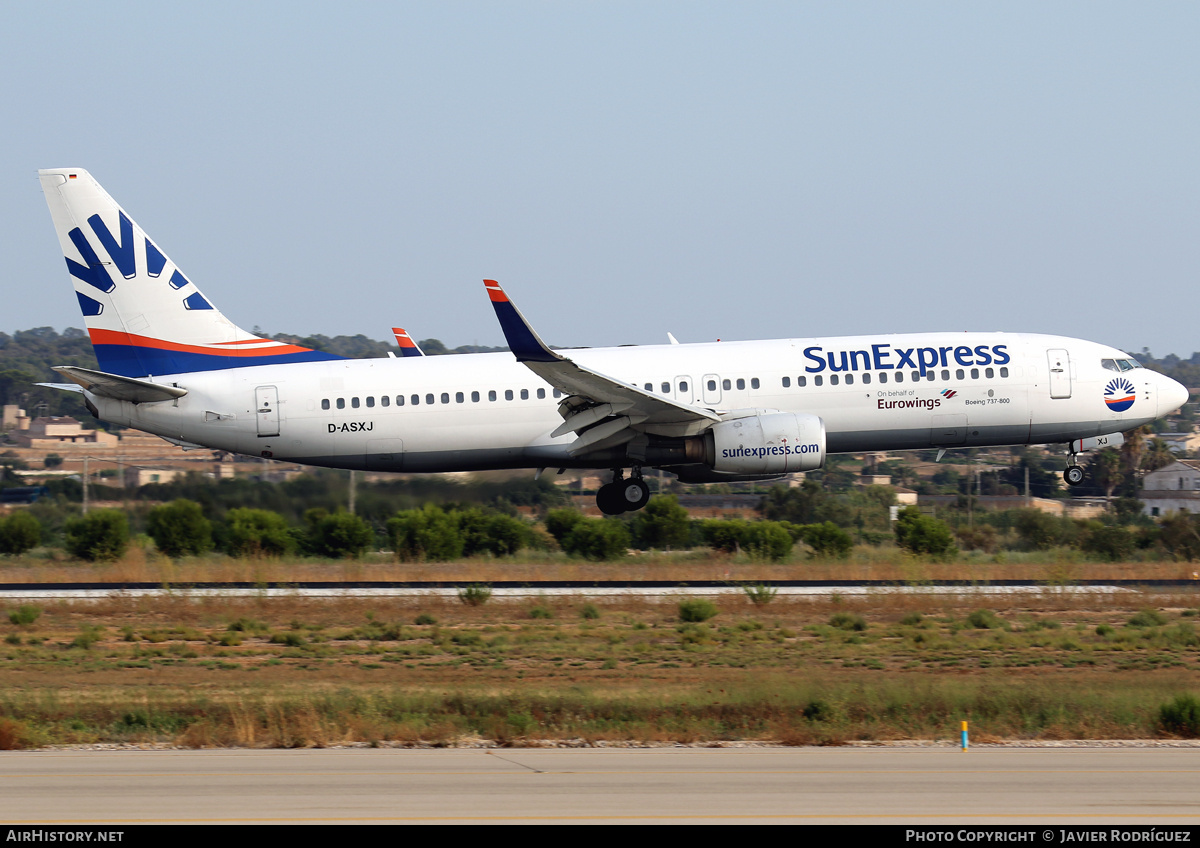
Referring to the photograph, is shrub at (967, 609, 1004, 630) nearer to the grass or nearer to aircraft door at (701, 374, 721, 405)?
the grass

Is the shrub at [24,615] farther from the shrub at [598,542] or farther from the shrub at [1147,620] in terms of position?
the shrub at [1147,620]

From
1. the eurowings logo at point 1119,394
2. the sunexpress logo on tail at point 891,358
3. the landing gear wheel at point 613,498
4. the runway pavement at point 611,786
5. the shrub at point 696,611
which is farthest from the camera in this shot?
the eurowings logo at point 1119,394

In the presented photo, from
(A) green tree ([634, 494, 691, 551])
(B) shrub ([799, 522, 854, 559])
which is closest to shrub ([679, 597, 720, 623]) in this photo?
(B) shrub ([799, 522, 854, 559])

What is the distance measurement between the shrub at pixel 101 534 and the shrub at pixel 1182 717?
2964 cm

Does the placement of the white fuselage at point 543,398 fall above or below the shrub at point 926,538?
above

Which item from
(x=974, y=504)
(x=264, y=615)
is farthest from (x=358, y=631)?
(x=974, y=504)

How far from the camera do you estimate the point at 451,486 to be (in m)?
32.1

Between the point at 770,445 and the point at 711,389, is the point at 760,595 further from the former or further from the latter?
the point at 711,389

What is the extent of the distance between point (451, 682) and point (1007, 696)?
26.4ft

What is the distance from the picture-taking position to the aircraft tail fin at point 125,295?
2978 cm

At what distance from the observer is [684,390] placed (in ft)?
98.6

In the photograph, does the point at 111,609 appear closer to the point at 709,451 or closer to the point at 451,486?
the point at 451,486

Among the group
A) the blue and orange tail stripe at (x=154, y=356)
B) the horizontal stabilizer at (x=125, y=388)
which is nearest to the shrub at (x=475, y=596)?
the blue and orange tail stripe at (x=154, y=356)

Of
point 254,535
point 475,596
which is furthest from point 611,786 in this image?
point 254,535
